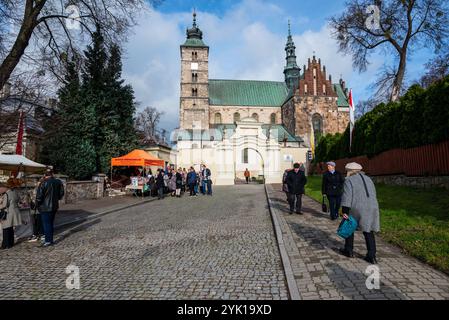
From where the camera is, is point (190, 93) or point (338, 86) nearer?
point (190, 93)

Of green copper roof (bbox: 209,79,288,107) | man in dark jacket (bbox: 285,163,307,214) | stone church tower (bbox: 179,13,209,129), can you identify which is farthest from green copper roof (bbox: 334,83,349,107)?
man in dark jacket (bbox: 285,163,307,214)

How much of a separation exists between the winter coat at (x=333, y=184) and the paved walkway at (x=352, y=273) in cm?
217

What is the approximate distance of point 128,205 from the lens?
14438 mm

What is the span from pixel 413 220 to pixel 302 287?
17.4ft

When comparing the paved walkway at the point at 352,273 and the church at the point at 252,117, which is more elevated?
the church at the point at 252,117

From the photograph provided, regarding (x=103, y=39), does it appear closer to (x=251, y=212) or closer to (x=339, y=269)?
(x=251, y=212)

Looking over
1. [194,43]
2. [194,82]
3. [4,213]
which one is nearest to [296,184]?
[4,213]

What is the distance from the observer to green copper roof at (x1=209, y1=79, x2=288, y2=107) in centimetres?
5741

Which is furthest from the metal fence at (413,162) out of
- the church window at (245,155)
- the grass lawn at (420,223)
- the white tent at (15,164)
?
the church window at (245,155)

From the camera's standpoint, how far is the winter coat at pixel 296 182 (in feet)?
33.0

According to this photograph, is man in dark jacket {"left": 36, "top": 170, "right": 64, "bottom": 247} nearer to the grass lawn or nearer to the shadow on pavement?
the shadow on pavement

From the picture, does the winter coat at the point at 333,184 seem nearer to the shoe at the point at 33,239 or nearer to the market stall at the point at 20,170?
the shoe at the point at 33,239

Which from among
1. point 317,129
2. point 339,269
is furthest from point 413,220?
point 317,129
